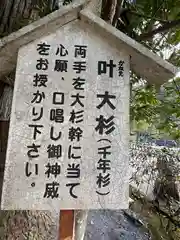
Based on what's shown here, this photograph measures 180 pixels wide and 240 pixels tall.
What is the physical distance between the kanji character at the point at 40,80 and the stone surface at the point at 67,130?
0.06ft

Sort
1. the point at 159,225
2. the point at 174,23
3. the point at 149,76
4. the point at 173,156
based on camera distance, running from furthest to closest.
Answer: the point at 173,156, the point at 159,225, the point at 174,23, the point at 149,76

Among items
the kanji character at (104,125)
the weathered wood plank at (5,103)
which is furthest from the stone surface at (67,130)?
the weathered wood plank at (5,103)

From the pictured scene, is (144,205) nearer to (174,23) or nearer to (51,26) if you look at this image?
(174,23)

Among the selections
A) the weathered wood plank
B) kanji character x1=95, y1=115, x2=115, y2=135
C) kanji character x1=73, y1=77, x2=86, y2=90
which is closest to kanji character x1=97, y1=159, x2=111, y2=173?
kanji character x1=95, y1=115, x2=115, y2=135

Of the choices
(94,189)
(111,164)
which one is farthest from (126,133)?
(94,189)

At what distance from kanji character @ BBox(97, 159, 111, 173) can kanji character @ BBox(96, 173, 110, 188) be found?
0.09 feet

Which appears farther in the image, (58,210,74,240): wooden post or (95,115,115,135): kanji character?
(58,210,74,240): wooden post

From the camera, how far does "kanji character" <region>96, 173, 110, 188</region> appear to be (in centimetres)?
115

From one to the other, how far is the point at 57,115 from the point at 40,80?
19 centimetres

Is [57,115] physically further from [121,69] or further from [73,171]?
[121,69]

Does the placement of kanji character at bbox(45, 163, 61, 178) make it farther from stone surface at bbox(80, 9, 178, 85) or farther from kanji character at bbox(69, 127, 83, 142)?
stone surface at bbox(80, 9, 178, 85)

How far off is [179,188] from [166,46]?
10.8 feet

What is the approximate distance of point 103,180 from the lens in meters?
1.15

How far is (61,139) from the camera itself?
1138 mm
